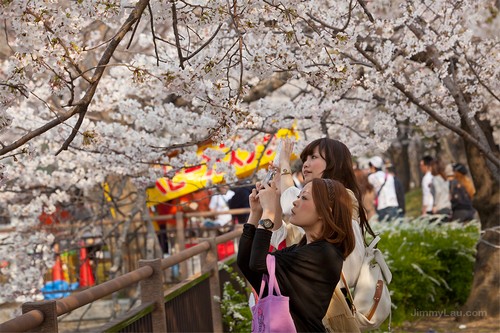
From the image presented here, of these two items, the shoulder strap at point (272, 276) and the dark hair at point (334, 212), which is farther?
the dark hair at point (334, 212)

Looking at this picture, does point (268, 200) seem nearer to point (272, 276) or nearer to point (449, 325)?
point (272, 276)

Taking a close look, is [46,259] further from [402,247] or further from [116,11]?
[116,11]

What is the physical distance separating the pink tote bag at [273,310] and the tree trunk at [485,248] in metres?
6.00

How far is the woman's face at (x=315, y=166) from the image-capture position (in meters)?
4.66

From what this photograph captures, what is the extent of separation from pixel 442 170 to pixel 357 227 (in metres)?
10.4

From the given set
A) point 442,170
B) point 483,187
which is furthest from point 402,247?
point 442,170

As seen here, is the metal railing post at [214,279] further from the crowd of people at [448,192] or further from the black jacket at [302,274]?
the crowd of people at [448,192]

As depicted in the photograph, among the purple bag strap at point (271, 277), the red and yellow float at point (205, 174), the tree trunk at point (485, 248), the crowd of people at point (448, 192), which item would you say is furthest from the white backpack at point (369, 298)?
the crowd of people at point (448, 192)

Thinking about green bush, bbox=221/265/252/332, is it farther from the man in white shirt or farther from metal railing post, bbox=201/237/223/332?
the man in white shirt

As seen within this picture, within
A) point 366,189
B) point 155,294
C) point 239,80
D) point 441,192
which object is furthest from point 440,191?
point 155,294

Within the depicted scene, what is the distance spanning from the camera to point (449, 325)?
9523mm

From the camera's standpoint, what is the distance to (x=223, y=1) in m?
4.64

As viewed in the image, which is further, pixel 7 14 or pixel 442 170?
pixel 442 170

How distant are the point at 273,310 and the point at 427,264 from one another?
22.6 ft
